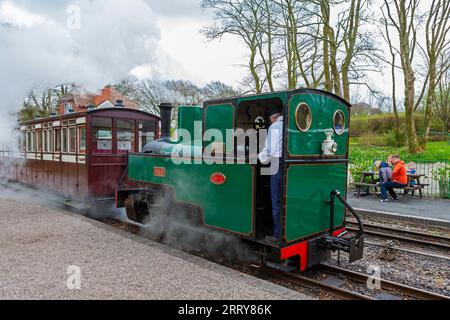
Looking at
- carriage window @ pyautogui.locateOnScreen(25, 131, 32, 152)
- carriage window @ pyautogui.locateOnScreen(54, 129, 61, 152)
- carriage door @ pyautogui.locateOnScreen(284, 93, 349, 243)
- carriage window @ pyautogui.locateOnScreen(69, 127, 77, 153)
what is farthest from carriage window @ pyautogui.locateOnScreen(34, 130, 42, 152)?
carriage door @ pyautogui.locateOnScreen(284, 93, 349, 243)

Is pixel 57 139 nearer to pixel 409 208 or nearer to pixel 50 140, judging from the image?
pixel 50 140

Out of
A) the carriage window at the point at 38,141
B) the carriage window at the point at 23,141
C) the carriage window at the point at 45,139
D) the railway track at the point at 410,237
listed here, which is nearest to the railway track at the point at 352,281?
the railway track at the point at 410,237

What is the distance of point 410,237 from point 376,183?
450 cm

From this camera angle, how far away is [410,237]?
6.98 metres

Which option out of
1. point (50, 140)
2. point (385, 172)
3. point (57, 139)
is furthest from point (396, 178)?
point (50, 140)

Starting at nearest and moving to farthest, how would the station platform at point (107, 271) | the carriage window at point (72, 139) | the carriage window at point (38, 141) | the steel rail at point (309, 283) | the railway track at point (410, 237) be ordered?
1. the station platform at point (107, 271)
2. the steel rail at point (309, 283)
3. the railway track at point (410, 237)
4. the carriage window at point (72, 139)
5. the carriage window at point (38, 141)

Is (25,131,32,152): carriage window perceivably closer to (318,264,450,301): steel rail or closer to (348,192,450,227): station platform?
(348,192,450,227): station platform

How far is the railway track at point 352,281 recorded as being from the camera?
4.24 m

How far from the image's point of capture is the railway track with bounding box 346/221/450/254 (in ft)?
20.6

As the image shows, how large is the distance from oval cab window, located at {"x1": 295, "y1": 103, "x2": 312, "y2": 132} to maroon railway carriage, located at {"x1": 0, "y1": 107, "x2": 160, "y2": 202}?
490cm

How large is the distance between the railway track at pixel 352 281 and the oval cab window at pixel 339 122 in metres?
1.92

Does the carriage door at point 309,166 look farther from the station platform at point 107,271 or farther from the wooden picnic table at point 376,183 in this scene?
the wooden picnic table at point 376,183

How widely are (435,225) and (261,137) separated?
5030 millimetres

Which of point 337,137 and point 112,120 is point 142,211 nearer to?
point 112,120
